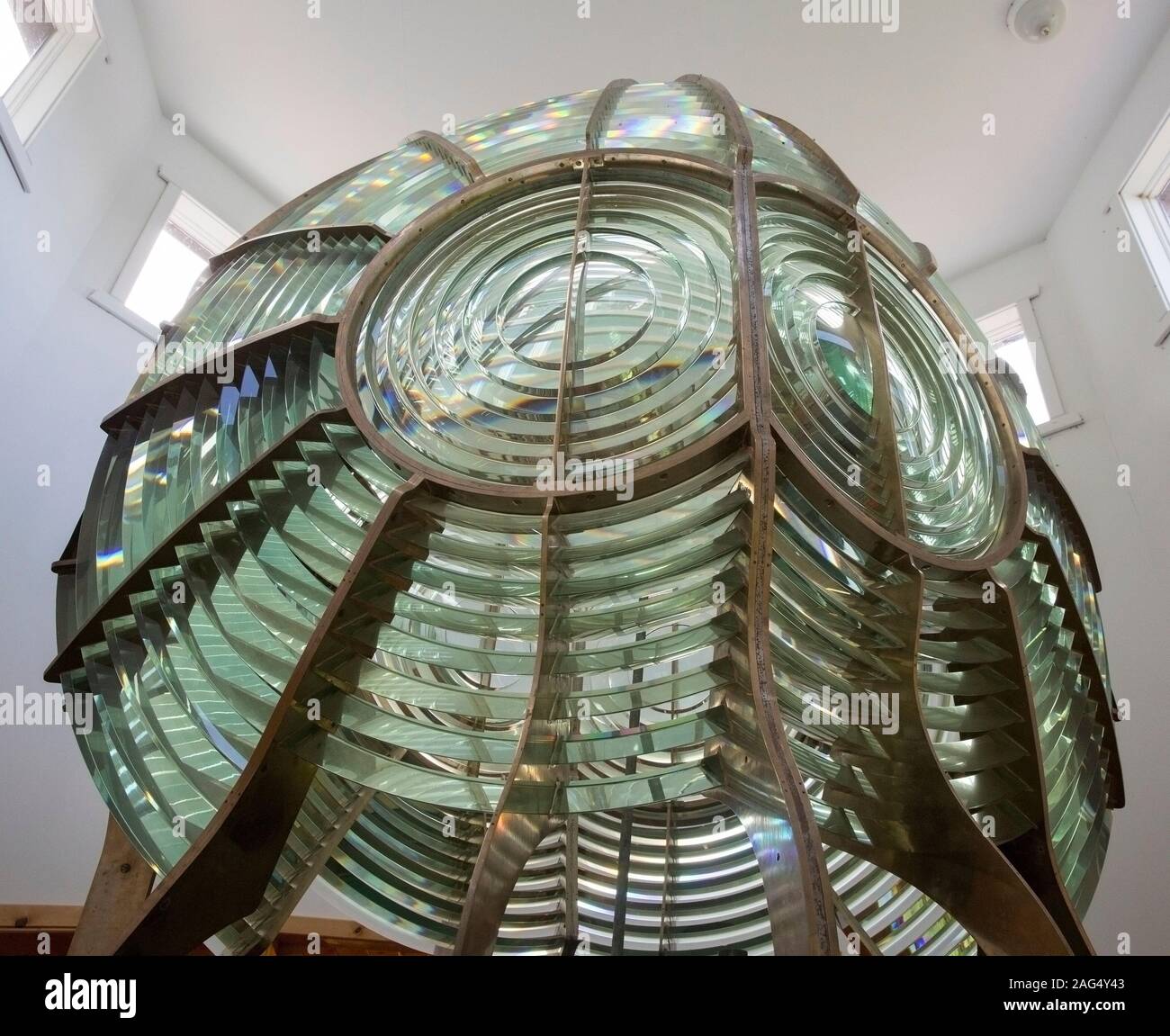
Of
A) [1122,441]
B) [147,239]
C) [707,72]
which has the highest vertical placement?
[707,72]

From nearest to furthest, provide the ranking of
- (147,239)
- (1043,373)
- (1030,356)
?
(147,239) < (1043,373) < (1030,356)

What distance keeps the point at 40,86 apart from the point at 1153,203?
3510 millimetres

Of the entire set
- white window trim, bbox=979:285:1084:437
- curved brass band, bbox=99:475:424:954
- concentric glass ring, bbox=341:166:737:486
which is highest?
white window trim, bbox=979:285:1084:437

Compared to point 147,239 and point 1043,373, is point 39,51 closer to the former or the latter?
point 147,239

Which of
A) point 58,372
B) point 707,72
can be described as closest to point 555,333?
point 58,372

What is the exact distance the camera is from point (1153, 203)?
3186 millimetres

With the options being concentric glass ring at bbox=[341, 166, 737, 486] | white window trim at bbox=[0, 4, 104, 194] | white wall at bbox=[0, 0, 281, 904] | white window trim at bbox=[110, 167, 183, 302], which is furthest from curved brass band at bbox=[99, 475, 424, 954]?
white window trim at bbox=[110, 167, 183, 302]

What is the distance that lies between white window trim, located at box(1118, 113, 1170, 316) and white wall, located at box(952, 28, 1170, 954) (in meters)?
0.03

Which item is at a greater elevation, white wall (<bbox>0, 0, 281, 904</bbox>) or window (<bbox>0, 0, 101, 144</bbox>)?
window (<bbox>0, 0, 101, 144</bbox>)

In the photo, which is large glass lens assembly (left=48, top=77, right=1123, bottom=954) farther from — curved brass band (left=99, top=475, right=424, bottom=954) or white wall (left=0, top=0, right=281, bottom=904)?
white wall (left=0, top=0, right=281, bottom=904)

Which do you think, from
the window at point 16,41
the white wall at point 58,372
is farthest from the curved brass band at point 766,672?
the window at point 16,41

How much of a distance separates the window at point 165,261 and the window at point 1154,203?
305 cm

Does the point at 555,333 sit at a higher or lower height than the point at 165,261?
lower

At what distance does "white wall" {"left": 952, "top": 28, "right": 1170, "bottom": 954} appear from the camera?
2434mm
